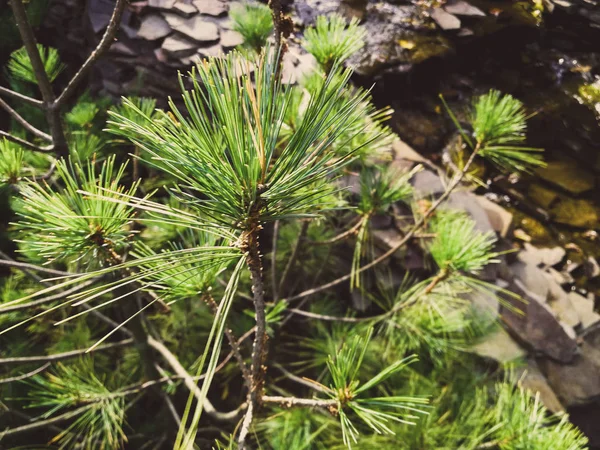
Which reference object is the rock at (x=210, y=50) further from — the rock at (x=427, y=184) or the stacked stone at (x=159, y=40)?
the rock at (x=427, y=184)

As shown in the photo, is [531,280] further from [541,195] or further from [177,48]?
[177,48]

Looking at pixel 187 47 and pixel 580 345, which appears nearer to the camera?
pixel 580 345

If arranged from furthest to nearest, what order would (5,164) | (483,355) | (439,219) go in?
(483,355) → (439,219) → (5,164)

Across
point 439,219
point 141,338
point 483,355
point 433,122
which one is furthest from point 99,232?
point 433,122

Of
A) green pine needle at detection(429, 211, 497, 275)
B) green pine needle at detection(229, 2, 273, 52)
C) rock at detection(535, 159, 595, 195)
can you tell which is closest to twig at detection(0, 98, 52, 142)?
green pine needle at detection(229, 2, 273, 52)

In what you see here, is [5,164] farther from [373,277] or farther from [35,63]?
[373,277]

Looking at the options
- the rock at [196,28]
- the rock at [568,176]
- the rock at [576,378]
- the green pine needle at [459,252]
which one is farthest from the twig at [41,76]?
the rock at [568,176]

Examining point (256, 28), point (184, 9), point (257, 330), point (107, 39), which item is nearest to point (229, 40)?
point (184, 9)

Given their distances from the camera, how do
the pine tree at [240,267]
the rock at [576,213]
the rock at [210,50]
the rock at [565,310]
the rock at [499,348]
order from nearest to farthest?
the pine tree at [240,267] < the rock at [499,348] < the rock at [565,310] < the rock at [210,50] < the rock at [576,213]
